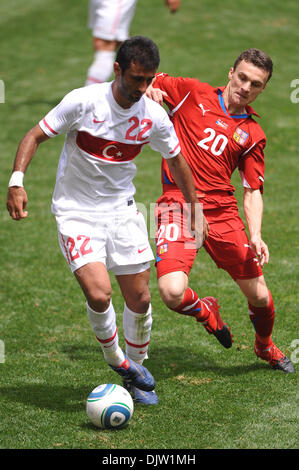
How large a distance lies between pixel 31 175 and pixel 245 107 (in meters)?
6.15

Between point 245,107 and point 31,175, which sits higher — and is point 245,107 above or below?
above

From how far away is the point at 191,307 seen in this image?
570 centimetres

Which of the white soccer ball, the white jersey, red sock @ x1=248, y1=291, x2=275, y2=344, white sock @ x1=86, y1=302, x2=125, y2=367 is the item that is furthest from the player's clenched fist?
red sock @ x1=248, y1=291, x2=275, y2=344

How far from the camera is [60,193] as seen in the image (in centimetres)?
502

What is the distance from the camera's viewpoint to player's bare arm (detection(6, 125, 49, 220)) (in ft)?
14.5

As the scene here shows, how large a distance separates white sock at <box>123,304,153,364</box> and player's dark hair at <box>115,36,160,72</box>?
172cm

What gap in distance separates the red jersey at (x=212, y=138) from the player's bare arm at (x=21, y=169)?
146cm

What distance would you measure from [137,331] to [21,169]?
152cm

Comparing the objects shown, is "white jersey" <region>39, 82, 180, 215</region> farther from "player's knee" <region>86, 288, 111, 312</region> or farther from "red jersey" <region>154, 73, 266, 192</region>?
"red jersey" <region>154, 73, 266, 192</region>

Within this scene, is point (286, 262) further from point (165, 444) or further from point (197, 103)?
point (165, 444)

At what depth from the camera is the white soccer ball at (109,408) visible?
184 inches

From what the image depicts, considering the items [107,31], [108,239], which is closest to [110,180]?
[108,239]

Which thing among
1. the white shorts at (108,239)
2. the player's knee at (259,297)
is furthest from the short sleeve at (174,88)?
the player's knee at (259,297)

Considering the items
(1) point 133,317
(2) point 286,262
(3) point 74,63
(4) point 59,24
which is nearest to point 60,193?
(1) point 133,317
